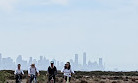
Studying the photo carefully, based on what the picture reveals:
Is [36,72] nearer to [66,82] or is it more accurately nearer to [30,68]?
[30,68]

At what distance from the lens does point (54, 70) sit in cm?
2148

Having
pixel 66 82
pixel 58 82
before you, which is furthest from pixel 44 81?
pixel 66 82

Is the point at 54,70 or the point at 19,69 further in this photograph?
the point at 19,69

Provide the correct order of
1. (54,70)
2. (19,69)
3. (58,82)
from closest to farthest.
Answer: (54,70), (19,69), (58,82)

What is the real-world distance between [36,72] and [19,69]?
185 cm

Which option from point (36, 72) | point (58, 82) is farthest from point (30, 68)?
A: point (58, 82)

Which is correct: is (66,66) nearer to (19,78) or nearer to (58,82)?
(19,78)

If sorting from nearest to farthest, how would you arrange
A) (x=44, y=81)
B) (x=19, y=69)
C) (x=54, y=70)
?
(x=54, y=70), (x=19, y=69), (x=44, y=81)

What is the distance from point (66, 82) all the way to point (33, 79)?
2.18m

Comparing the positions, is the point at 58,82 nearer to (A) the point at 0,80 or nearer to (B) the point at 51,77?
(A) the point at 0,80

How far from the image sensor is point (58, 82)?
1358 inches

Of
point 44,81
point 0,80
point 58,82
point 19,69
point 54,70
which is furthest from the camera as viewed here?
point 58,82

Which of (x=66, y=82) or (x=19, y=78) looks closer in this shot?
(x=66, y=82)

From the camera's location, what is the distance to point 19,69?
929 inches
